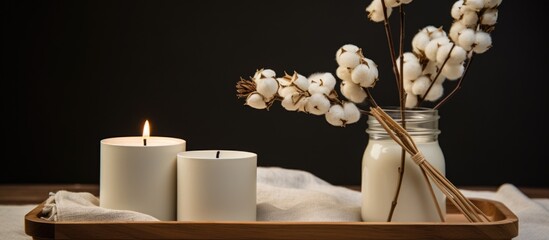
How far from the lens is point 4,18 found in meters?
1.51

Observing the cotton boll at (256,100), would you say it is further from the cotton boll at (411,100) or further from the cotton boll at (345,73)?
the cotton boll at (411,100)

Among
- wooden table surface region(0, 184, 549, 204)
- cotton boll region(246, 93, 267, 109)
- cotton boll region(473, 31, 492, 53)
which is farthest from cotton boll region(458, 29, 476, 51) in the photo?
wooden table surface region(0, 184, 549, 204)

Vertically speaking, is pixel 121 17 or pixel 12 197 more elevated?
pixel 121 17

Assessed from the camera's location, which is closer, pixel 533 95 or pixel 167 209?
pixel 167 209

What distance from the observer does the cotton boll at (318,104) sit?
2.56ft

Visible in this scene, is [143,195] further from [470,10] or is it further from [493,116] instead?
[493,116]

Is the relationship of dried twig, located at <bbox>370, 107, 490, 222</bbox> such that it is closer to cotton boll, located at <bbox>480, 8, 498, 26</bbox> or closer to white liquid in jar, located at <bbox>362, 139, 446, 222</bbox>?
white liquid in jar, located at <bbox>362, 139, 446, 222</bbox>

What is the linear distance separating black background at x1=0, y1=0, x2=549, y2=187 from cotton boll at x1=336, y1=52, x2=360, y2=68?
772 millimetres

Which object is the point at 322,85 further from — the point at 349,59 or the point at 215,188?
the point at 215,188

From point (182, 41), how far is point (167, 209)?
2.53 feet

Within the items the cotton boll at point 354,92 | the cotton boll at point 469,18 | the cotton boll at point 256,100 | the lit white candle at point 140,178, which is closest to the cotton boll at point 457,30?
the cotton boll at point 469,18

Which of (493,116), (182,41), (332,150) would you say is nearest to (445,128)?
(493,116)

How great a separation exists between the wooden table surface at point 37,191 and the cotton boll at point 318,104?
659 mm

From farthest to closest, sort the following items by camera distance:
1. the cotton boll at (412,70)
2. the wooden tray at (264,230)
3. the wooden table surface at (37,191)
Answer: the wooden table surface at (37,191) < the cotton boll at (412,70) < the wooden tray at (264,230)
